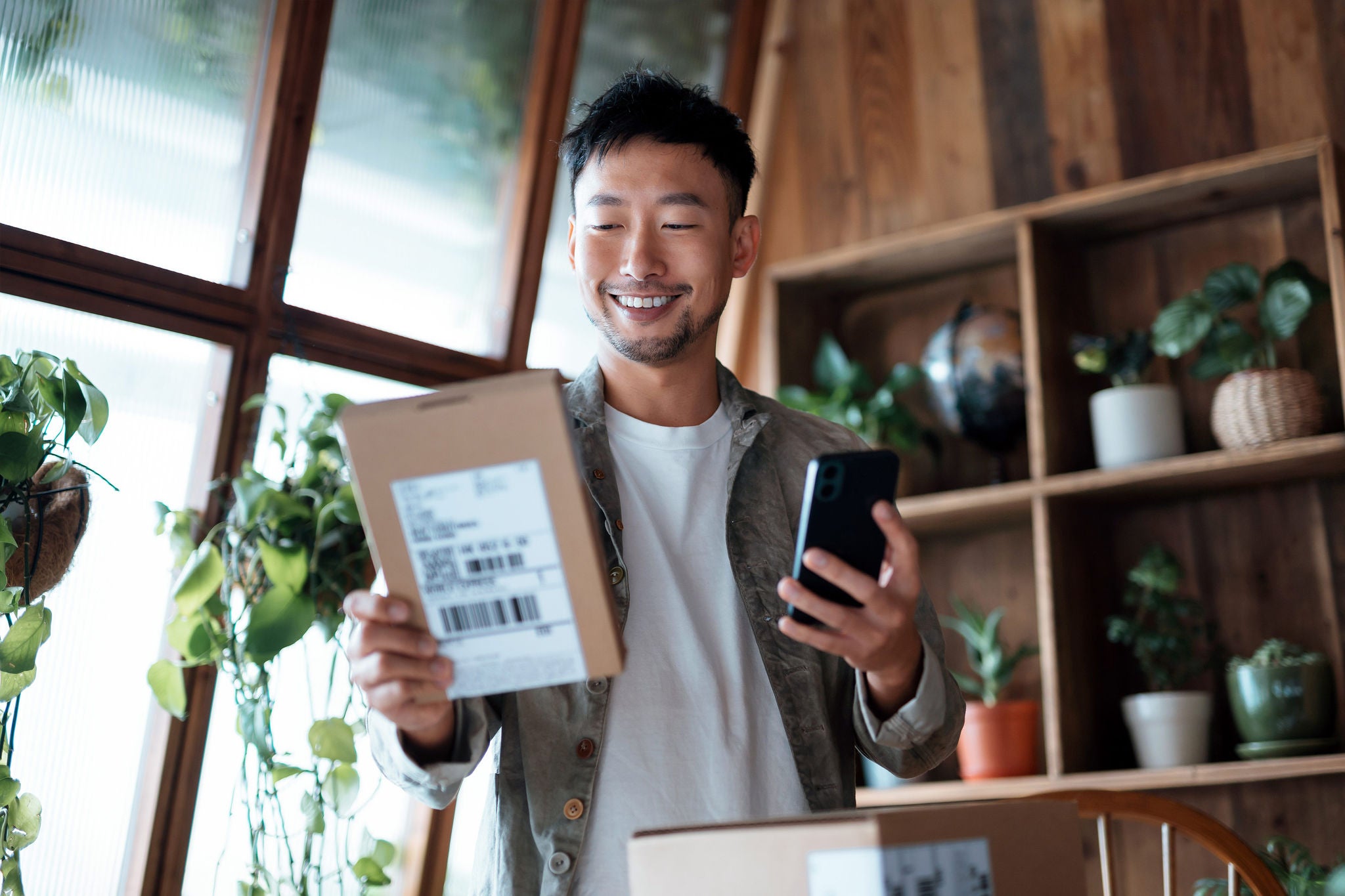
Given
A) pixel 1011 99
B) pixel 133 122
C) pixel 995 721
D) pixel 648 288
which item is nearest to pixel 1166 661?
pixel 995 721

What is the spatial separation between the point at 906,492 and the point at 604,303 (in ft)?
5.09

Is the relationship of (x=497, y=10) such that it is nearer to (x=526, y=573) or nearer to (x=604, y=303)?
(x=604, y=303)

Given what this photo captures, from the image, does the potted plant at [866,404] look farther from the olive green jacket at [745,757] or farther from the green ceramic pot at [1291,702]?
the olive green jacket at [745,757]

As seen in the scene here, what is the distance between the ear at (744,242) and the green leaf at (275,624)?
2.74 feet

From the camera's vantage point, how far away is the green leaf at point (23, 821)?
1.53 meters

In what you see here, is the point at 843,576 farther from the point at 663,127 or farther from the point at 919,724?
the point at 663,127

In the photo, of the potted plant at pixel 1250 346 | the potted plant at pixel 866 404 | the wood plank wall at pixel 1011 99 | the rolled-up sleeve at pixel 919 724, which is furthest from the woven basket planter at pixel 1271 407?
the rolled-up sleeve at pixel 919 724

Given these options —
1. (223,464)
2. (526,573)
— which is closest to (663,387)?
(526,573)

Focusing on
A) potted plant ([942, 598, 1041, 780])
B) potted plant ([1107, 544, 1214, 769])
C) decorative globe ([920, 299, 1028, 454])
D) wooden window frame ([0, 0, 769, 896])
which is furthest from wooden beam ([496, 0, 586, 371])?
potted plant ([1107, 544, 1214, 769])

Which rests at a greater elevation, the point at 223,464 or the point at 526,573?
the point at 223,464

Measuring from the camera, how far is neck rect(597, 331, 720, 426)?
1389mm

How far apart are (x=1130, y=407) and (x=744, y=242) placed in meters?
1.17

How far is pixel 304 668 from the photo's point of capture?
2273mm

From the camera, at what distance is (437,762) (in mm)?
1065
